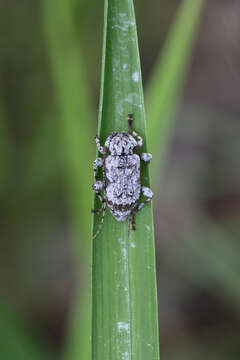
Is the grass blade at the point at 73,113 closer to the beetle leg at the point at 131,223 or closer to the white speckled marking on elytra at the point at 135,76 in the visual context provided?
the beetle leg at the point at 131,223

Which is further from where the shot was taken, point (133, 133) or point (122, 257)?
point (133, 133)

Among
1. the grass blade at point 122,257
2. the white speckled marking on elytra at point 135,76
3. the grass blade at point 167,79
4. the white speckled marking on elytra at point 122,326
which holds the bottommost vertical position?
the white speckled marking on elytra at point 122,326

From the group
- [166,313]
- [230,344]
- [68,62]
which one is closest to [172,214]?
[166,313]

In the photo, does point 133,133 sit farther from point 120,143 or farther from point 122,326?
point 122,326

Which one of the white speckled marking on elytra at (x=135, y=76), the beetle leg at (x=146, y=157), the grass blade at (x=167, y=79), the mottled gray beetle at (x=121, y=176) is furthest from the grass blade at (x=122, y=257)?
the grass blade at (x=167, y=79)

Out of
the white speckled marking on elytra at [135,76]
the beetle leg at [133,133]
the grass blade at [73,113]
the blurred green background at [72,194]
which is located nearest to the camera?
the white speckled marking on elytra at [135,76]

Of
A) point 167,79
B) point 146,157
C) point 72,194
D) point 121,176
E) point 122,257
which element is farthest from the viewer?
point 72,194

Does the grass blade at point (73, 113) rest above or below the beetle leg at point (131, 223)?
above

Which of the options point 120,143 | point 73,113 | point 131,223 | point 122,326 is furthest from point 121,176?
point 122,326
